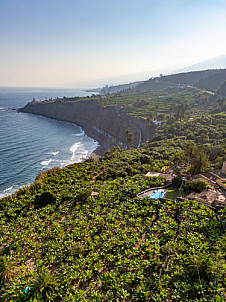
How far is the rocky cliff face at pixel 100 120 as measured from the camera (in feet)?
286

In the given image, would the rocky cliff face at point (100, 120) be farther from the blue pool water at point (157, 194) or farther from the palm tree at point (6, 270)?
the palm tree at point (6, 270)

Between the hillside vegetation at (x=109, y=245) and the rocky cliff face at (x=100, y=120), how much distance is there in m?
53.2

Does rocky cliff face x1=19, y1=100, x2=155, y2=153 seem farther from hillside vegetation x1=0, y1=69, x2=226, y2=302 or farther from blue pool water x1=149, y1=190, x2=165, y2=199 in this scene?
hillside vegetation x1=0, y1=69, x2=226, y2=302

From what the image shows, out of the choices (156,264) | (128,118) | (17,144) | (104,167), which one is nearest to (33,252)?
(156,264)

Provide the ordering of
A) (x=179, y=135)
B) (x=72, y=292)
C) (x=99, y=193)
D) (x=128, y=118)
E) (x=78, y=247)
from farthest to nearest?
1. (x=128, y=118)
2. (x=179, y=135)
3. (x=99, y=193)
4. (x=78, y=247)
5. (x=72, y=292)

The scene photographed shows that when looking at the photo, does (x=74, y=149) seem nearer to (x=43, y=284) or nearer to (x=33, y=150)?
(x=33, y=150)

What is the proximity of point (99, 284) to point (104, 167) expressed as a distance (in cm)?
3045

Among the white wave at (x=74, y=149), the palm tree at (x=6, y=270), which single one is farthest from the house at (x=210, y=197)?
the white wave at (x=74, y=149)

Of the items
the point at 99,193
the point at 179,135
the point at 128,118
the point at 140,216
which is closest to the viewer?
the point at 140,216


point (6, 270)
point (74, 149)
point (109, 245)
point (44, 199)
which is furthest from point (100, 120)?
point (6, 270)

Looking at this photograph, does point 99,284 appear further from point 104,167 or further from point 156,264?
point 104,167

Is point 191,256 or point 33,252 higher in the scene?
point 191,256

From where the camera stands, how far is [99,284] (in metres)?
14.5

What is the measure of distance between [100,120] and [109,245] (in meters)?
101
